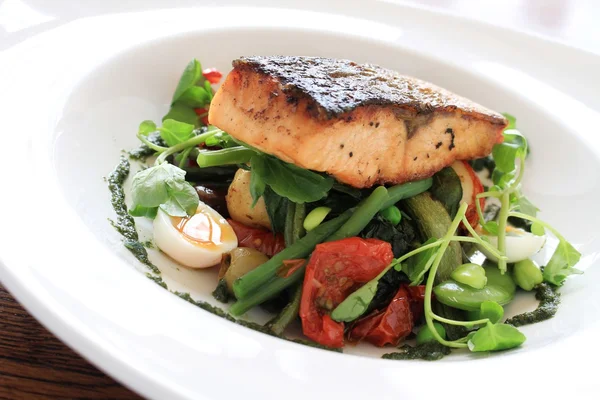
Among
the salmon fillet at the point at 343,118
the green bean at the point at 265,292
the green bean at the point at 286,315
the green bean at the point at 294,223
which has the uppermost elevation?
the salmon fillet at the point at 343,118

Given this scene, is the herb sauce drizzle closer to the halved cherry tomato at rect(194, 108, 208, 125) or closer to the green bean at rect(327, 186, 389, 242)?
the green bean at rect(327, 186, 389, 242)

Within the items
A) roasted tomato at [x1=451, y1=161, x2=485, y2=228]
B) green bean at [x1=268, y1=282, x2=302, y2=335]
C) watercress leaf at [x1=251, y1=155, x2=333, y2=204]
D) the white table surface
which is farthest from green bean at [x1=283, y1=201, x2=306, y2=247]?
the white table surface

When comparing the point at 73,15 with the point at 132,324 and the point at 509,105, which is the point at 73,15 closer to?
the point at 132,324

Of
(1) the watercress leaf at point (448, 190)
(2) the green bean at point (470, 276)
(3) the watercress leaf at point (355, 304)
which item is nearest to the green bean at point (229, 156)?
(3) the watercress leaf at point (355, 304)

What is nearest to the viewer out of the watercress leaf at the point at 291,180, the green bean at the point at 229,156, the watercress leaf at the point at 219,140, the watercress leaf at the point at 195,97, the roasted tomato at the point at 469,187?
the watercress leaf at the point at 291,180

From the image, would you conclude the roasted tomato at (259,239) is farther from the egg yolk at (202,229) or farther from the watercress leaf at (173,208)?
the watercress leaf at (173,208)

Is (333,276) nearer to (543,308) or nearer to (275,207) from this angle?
(275,207)
